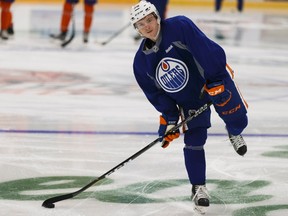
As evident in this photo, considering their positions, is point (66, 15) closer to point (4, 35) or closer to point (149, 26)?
point (4, 35)

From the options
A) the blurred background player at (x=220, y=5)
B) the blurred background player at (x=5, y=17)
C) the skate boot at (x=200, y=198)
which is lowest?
the blurred background player at (x=220, y=5)

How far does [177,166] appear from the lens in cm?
382

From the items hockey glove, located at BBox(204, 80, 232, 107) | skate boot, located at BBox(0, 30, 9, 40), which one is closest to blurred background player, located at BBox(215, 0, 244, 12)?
skate boot, located at BBox(0, 30, 9, 40)

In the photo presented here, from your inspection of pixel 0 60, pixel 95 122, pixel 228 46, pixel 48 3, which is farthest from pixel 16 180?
pixel 48 3

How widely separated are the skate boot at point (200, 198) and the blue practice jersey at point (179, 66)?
0.81ft

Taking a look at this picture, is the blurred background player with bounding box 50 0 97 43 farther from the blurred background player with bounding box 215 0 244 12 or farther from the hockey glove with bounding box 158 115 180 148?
the hockey glove with bounding box 158 115 180 148

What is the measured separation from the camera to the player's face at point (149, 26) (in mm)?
2945

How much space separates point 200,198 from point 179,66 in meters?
0.51

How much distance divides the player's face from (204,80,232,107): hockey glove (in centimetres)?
27

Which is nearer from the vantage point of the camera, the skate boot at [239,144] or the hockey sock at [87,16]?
the skate boot at [239,144]

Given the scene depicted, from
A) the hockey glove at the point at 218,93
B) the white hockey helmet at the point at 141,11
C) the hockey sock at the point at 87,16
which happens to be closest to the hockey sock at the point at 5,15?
the hockey sock at the point at 87,16

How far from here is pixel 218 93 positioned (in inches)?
114

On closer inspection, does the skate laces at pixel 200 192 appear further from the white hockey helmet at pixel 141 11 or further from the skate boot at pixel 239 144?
the white hockey helmet at pixel 141 11

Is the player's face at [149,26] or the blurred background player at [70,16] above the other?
the player's face at [149,26]
